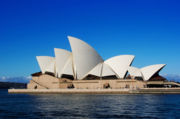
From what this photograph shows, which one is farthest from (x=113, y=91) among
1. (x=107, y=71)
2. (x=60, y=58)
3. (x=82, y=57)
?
(x=60, y=58)

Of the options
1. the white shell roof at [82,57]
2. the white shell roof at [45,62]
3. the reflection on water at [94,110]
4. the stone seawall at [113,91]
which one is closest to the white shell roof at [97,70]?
the white shell roof at [82,57]

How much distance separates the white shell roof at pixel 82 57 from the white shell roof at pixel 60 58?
11.6 ft

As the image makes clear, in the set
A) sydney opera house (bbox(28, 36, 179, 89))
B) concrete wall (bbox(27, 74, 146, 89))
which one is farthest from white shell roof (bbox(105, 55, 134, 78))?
concrete wall (bbox(27, 74, 146, 89))

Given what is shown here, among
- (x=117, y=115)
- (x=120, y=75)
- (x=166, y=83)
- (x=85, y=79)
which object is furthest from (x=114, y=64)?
(x=117, y=115)

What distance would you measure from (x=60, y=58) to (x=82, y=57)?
7079 millimetres

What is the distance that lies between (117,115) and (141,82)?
4407cm

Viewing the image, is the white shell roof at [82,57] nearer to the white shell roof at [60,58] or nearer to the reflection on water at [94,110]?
the white shell roof at [60,58]

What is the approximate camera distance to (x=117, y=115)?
2502cm

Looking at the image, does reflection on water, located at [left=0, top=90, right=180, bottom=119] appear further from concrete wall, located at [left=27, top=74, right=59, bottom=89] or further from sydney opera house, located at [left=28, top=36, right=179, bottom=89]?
concrete wall, located at [left=27, top=74, right=59, bottom=89]

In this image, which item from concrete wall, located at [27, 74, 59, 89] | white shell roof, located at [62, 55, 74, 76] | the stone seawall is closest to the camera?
the stone seawall

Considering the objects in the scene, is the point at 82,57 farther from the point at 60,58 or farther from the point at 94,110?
the point at 94,110

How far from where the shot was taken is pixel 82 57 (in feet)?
243

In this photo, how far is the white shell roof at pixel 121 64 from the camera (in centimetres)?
7249

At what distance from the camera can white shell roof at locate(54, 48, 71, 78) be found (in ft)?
248
